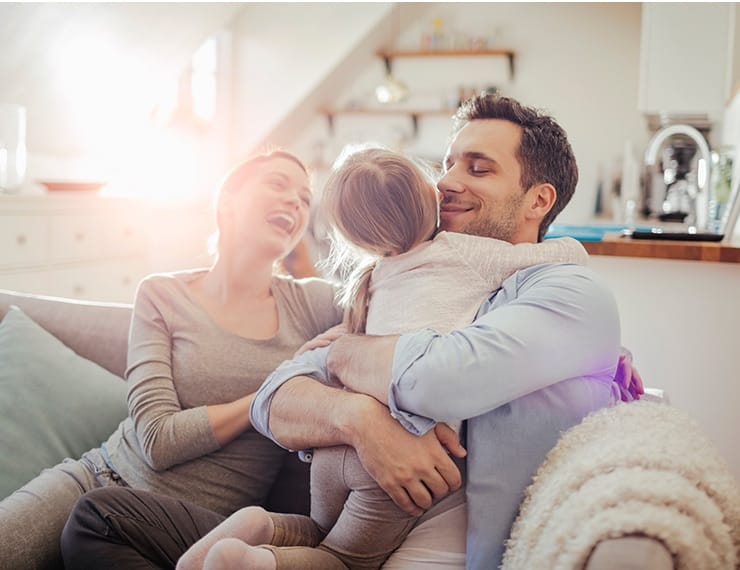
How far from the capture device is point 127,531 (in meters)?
1.37

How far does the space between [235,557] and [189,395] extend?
2.03 feet

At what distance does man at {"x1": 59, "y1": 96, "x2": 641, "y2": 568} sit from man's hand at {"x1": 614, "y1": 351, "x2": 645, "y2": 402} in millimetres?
92

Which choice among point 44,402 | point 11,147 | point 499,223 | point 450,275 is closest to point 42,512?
point 44,402

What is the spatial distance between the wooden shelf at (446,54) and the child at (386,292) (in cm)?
507

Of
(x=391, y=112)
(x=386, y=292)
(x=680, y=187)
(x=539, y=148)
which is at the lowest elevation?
(x=386, y=292)

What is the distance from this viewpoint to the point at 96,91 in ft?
17.3

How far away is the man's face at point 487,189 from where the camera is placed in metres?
1.42

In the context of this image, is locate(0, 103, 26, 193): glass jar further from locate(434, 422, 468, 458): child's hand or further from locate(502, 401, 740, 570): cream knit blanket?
locate(502, 401, 740, 570): cream knit blanket

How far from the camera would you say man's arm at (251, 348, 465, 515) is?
1.19 m

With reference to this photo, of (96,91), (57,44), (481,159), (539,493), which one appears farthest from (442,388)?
(96,91)

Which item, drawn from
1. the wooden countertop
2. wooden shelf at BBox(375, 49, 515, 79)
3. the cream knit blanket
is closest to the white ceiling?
wooden shelf at BBox(375, 49, 515, 79)

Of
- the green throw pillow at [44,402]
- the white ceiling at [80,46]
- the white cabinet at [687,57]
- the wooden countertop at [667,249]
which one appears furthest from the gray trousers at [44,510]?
the white cabinet at [687,57]

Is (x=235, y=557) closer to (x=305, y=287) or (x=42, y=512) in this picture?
(x=42, y=512)

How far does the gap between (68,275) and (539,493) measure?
3712mm
